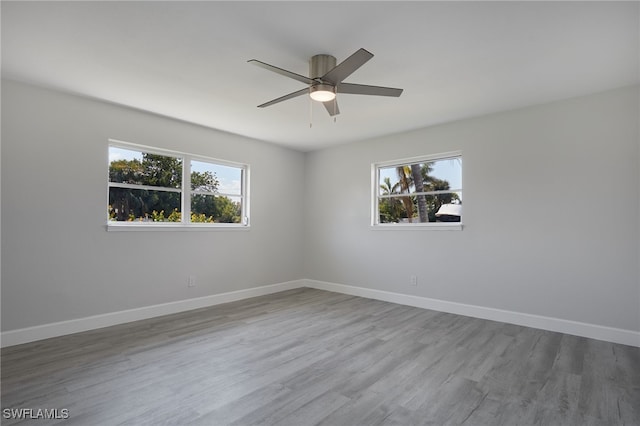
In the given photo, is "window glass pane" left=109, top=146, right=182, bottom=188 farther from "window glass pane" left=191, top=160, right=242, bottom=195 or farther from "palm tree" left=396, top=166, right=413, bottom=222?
"palm tree" left=396, top=166, right=413, bottom=222

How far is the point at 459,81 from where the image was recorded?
313cm

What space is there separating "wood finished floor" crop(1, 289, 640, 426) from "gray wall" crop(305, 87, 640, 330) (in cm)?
47

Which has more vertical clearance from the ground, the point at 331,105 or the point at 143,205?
the point at 331,105

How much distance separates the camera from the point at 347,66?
2.30m

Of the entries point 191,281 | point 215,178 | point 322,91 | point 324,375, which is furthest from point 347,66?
point 191,281

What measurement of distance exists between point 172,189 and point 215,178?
699 mm

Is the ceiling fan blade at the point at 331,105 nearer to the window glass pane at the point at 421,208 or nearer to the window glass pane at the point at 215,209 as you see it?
the window glass pane at the point at 421,208

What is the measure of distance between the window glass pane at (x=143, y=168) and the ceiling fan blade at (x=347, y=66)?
108 inches

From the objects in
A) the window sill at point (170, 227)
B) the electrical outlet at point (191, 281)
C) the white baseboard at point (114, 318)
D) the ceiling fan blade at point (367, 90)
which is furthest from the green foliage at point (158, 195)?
the ceiling fan blade at point (367, 90)

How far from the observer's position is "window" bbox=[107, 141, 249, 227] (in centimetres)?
393

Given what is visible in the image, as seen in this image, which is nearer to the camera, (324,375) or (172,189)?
(324,375)

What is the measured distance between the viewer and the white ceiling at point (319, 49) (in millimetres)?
2139

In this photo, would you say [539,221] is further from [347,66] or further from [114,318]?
[114,318]

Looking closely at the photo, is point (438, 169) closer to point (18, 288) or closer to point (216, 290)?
point (216, 290)
